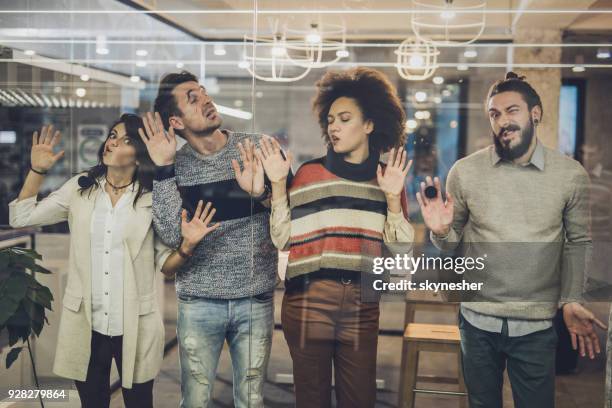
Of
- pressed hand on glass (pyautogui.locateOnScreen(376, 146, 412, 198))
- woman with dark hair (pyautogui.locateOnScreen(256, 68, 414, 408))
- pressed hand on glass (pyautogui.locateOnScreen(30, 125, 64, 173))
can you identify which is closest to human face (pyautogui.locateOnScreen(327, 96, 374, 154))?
woman with dark hair (pyautogui.locateOnScreen(256, 68, 414, 408))

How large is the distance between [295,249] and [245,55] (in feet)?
3.18

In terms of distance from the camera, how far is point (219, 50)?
3.42 m

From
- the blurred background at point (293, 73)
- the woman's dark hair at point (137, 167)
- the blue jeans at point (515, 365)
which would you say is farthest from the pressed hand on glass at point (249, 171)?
the blue jeans at point (515, 365)

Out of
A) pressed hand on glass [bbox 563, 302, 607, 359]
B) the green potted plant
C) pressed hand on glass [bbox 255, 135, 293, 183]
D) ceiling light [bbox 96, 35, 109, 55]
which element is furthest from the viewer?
the green potted plant

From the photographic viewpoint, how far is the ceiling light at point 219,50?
11.2ft

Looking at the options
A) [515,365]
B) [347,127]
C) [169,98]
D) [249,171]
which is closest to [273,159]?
[249,171]

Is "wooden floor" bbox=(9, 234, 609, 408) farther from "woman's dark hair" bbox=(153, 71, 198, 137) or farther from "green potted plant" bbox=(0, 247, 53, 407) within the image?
"woman's dark hair" bbox=(153, 71, 198, 137)

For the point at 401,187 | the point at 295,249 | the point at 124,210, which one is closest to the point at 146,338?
the point at 124,210

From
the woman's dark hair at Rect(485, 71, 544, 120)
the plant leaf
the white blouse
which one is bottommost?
the plant leaf

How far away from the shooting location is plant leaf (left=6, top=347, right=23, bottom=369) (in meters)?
3.71

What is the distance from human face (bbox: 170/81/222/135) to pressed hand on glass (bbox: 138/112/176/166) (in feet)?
0.21

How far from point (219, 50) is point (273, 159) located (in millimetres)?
601

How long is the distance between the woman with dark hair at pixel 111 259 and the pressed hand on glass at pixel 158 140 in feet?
0.12

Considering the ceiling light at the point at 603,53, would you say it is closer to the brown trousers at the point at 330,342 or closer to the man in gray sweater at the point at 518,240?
the man in gray sweater at the point at 518,240
